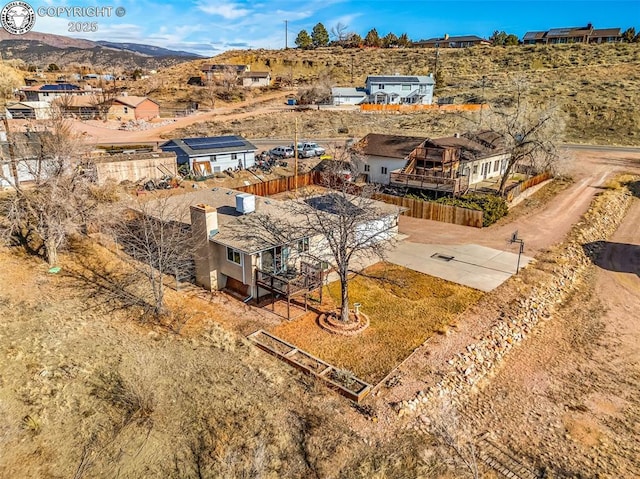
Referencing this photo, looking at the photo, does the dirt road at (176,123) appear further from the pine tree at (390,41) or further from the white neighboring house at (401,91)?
the pine tree at (390,41)

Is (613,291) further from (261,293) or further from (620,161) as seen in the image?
(620,161)

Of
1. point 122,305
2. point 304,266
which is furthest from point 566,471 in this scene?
point 122,305

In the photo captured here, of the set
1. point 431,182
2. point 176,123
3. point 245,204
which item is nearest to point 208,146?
point 431,182

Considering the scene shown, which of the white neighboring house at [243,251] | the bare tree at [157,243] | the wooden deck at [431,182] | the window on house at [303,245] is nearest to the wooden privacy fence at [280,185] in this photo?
the wooden deck at [431,182]

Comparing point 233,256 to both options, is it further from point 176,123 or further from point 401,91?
point 401,91

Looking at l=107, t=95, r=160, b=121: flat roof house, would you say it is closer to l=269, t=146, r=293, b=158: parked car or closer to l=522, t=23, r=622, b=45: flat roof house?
l=269, t=146, r=293, b=158: parked car

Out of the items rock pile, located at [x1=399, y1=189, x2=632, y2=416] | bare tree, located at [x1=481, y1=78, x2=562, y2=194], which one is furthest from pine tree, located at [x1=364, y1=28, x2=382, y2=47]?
rock pile, located at [x1=399, y1=189, x2=632, y2=416]
